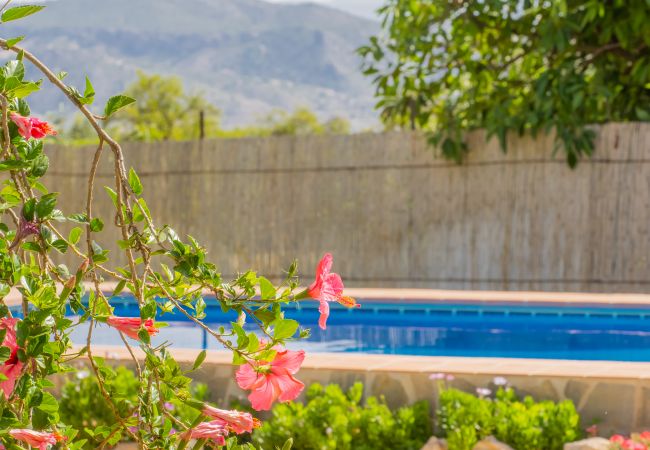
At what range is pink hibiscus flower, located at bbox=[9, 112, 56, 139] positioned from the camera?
1180 millimetres

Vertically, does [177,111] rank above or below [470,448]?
above

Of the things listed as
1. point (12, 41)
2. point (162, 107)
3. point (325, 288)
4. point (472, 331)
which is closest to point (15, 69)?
point (12, 41)

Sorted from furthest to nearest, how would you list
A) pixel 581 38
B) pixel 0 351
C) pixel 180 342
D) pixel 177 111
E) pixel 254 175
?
pixel 177 111 → pixel 254 175 → pixel 581 38 → pixel 180 342 → pixel 0 351

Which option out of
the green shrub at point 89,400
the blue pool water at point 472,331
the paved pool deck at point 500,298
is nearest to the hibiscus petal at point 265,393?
the green shrub at point 89,400

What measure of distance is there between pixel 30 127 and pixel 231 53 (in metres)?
131

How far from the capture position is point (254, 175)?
998 centimetres

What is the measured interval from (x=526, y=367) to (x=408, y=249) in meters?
5.40

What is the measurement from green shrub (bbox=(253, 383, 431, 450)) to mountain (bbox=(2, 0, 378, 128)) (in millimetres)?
104907

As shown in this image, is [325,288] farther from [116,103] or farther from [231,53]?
[231,53]

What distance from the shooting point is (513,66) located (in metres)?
10.0

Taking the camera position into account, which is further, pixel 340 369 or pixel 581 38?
pixel 581 38

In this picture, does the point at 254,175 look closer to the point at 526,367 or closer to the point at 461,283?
the point at 461,283

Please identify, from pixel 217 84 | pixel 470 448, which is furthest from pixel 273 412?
pixel 217 84

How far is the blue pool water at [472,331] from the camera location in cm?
660
